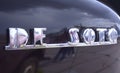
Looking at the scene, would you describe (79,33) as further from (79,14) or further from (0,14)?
(0,14)

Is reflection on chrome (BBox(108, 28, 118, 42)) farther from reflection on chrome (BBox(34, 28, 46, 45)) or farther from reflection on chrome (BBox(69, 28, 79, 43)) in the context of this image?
reflection on chrome (BBox(34, 28, 46, 45))

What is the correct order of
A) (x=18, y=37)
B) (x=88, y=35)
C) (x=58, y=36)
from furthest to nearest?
(x=88, y=35) → (x=58, y=36) → (x=18, y=37)

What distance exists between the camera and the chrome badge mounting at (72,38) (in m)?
1.47

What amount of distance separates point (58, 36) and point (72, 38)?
3.7 inches

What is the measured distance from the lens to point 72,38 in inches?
68.4

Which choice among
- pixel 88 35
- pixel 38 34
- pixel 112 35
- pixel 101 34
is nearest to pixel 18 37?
pixel 38 34

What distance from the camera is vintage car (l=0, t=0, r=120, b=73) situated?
1.46 metres

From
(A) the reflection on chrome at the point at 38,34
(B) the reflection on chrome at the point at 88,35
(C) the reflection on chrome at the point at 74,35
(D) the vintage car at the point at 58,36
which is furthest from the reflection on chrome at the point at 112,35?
(A) the reflection on chrome at the point at 38,34

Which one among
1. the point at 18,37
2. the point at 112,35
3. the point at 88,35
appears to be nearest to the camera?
the point at 18,37

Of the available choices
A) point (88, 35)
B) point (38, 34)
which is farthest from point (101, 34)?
point (38, 34)

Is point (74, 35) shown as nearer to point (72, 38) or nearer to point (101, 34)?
point (72, 38)

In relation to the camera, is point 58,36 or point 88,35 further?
point 88,35

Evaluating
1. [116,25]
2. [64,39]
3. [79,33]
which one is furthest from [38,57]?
[116,25]

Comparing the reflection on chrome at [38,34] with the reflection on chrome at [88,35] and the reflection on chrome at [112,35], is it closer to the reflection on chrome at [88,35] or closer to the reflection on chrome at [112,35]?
the reflection on chrome at [88,35]
